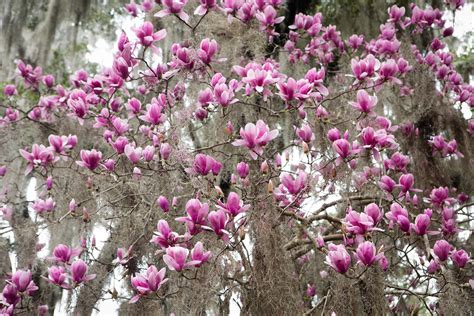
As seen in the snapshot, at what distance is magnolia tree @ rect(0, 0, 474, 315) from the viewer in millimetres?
1541

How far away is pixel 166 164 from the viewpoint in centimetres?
182

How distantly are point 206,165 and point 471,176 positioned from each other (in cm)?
163

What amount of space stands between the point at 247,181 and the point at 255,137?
20cm

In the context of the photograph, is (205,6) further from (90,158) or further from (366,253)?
(366,253)

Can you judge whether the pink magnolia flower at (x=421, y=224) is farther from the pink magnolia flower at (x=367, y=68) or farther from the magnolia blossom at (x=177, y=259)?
the magnolia blossom at (x=177, y=259)

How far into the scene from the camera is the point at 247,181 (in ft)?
5.77

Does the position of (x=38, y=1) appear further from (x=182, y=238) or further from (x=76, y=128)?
(x=182, y=238)

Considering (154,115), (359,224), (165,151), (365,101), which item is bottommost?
(359,224)

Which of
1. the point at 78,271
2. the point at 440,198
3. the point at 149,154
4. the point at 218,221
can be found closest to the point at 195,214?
the point at 218,221

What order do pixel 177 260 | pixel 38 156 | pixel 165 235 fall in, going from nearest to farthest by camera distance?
1. pixel 177 260
2. pixel 165 235
3. pixel 38 156

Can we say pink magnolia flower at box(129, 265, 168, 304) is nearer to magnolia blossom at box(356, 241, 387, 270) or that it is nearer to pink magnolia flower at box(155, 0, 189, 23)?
magnolia blossom at box(356, 241, 387, 270)

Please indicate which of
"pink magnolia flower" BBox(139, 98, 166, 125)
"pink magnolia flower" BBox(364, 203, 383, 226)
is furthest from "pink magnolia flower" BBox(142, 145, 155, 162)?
"pink magnolia flower" BBox(364, 203, 383, 226)

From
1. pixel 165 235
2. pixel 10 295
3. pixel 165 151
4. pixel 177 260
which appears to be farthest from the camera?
pixel 10 295

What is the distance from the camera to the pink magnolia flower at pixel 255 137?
1.63 meters
